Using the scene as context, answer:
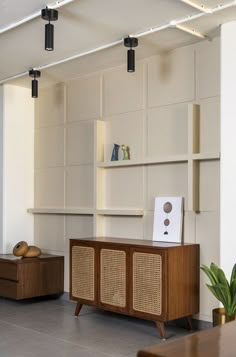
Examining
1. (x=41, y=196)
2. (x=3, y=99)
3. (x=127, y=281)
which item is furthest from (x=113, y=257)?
(x=3, y=99)

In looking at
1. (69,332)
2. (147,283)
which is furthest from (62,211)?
(147,283)

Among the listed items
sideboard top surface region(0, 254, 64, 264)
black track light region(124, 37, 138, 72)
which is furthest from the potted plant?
sideboard top surface region(0, 254, 64, 264)

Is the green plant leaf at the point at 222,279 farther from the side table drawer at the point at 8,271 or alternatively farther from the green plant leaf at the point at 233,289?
the side table drawer at the point at 8,271

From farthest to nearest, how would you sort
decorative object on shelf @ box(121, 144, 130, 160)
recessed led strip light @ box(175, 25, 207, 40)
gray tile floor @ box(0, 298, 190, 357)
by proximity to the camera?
1. decorative object on shelf @ box(121, 144, 130, 160)
2. recessed led strip light @ box(175, 25, 207, 40)
3. gray tile floor @ box(0, 298, 190, 357)

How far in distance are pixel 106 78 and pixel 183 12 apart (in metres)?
2.06

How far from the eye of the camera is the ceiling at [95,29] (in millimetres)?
4145

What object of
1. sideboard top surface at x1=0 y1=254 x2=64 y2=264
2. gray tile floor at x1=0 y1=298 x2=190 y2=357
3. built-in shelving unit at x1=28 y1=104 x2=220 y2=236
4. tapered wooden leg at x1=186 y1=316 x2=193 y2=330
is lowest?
gray tile floor at x1=0 y1=298 x2=190 y2=357

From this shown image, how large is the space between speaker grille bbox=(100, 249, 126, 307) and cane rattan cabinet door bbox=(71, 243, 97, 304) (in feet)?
0.54

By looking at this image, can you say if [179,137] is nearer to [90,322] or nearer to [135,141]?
[135,141]

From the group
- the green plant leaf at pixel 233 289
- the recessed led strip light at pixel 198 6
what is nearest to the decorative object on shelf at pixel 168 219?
the green plant leaf at pixel 233 289

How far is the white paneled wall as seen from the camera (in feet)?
16.5

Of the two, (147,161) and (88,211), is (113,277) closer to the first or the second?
(88,211)

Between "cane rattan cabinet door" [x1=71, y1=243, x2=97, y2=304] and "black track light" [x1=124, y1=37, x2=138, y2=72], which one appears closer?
"black track light" [x1=124, y1=37, x2=138, y2=72]

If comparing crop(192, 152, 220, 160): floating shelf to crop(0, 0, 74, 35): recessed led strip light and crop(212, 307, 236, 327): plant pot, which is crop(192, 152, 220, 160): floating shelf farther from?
crop(0, 0, 74, 35): recessed led strip light
